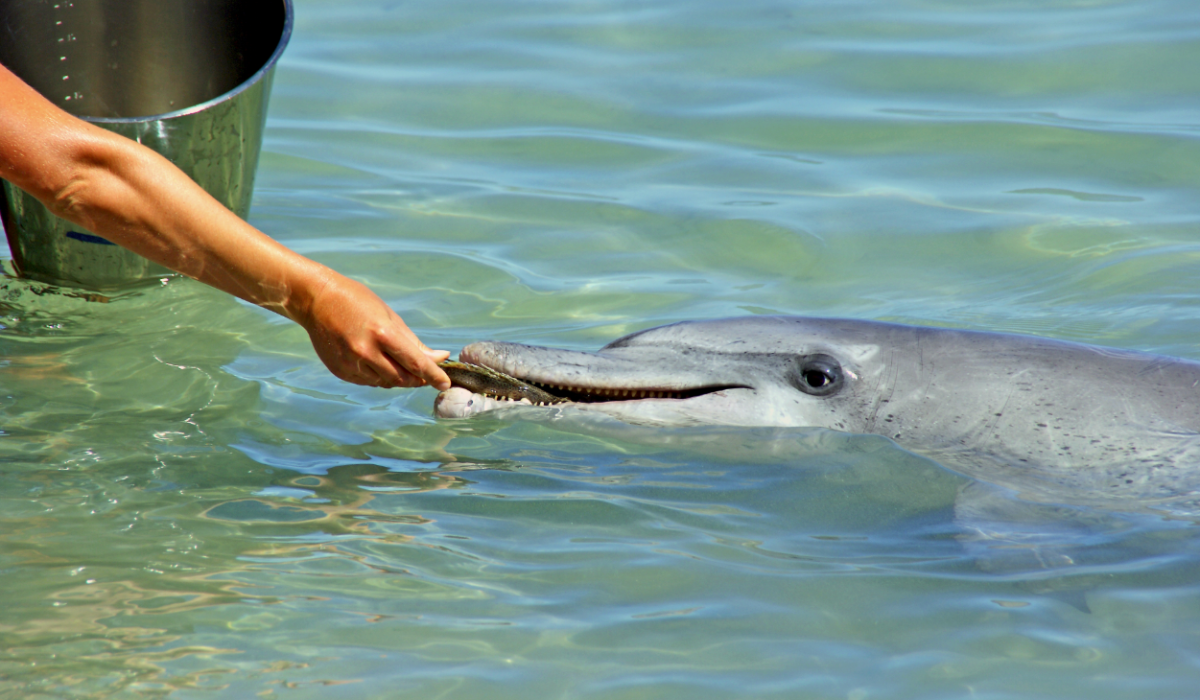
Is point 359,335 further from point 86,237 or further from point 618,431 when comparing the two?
point 86,237

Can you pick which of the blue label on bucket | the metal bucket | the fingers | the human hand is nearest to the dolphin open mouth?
the fingers

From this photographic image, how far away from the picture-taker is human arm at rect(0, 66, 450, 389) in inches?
161

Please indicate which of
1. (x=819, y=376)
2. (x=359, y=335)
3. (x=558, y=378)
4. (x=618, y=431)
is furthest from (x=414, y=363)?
(x=819, y=376)

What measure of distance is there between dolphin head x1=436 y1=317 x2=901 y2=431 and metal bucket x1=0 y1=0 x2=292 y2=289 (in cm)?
251

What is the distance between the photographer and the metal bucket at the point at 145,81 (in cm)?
692

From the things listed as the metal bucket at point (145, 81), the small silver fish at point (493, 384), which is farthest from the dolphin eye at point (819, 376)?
the metal bucket at point (145, 81)

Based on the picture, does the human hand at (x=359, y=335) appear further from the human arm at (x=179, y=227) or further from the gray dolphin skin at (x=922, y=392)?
the gray dolphin skin at (x=922, y=392)

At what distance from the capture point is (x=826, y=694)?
142 inches

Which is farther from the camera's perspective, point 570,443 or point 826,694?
point 570,443

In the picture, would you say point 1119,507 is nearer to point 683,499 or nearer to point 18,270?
point 683,499

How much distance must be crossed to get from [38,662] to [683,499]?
246 cm

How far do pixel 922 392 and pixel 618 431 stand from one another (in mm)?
1434

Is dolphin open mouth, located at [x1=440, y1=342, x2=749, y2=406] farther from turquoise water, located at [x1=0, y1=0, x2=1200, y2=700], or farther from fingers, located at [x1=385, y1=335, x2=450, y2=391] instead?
fingers, located at [x1=385, y1=335, x2=450, y2=391]

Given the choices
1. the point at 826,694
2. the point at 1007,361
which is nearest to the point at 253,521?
the point at 826,694
